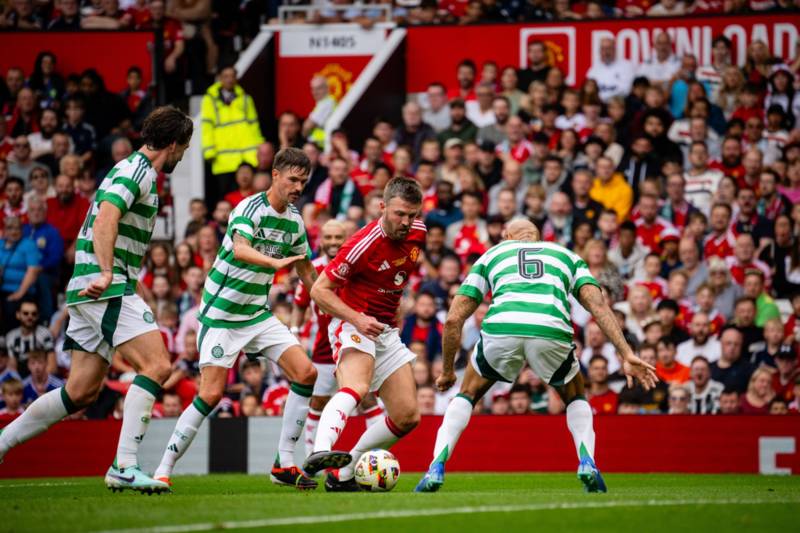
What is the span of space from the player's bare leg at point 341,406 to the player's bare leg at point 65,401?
163 cm

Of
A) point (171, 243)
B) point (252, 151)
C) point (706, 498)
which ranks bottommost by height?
point (706, 498)

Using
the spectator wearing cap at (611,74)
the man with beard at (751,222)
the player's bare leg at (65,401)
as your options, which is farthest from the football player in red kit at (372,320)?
the spectator wearing cap at (611,74)

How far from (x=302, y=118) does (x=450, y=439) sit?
12.1m

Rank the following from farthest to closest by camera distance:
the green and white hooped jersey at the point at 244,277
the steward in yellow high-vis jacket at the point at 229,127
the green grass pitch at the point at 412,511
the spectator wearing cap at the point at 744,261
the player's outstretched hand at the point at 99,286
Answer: the steward in yellow high-vis jacket at the point at 229,127
the spectator wearing cap at the point at 744,261
the green and white hooped jersey at the point at 244,277
the player's outstretched hand at the point at 99,286
the green grass pitch at the point at 412,511

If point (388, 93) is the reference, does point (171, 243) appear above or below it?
below

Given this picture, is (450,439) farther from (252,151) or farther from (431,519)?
(252,151)

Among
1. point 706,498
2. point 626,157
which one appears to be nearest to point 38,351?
point 626,157

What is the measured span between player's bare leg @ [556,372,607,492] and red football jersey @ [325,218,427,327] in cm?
Result: 141

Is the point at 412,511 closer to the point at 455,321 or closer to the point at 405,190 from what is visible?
the point at 455,321

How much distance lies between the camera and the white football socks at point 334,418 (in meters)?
8.96

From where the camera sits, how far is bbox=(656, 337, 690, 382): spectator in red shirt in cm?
1470

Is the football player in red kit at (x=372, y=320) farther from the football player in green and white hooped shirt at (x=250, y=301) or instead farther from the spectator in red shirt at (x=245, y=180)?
the spectator in red shirt at (x=245, y=180)

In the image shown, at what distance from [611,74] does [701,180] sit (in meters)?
2.38

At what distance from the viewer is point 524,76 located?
18.8 metres
